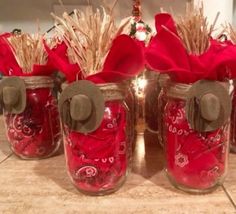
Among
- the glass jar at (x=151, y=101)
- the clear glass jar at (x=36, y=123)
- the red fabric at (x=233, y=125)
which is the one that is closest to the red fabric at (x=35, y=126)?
the clear glass jar at (x=36, y=123)

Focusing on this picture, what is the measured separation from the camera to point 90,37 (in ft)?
1.44

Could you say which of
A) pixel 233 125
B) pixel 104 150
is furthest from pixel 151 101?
pixel 104 150

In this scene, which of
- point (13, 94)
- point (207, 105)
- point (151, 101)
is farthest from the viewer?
point (151, 101)

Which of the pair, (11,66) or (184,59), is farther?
(11,66)

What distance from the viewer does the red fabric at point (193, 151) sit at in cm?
45

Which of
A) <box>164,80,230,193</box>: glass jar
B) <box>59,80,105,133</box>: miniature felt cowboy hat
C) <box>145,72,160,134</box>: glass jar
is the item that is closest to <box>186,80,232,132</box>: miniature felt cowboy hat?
<box>164,80,230,193</box>: glass jar

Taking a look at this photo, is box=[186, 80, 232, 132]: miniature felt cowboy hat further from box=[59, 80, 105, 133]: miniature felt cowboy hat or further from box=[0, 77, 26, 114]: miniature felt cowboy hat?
box=[0, 77, 26, 114]: miniature felt cowboy hat

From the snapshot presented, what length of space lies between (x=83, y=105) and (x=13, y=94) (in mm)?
176

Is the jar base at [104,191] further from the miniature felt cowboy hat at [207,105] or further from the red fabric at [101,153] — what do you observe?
the miniature felt cowboy hat at [207,105]

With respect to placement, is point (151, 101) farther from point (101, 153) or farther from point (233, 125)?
point (101, 153)

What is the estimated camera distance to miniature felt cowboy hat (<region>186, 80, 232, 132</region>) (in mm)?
421

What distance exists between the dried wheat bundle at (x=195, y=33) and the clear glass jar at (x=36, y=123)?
27 centimetres

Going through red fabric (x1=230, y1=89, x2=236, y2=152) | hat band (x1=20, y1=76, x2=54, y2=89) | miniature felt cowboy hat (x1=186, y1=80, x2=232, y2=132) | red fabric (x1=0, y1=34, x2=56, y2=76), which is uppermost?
red fabric (x1=0, y1=34, x2=56, y2=76)

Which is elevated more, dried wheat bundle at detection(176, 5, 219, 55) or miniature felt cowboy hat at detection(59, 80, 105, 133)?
dried wheat bundle at detection(176, 5, 219, 55)
